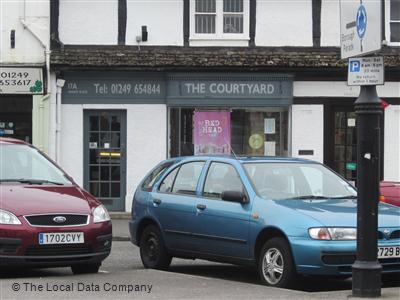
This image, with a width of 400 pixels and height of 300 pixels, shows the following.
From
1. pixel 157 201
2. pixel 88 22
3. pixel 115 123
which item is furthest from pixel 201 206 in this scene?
pixel 88 22

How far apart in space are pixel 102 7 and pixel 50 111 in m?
3.02

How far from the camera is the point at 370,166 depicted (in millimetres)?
7629

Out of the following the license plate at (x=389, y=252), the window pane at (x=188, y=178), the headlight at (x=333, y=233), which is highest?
the window pane at (x=188, y=178)

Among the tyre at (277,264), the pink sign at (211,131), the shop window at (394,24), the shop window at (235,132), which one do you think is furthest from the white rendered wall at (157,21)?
the tyre at (277,264)

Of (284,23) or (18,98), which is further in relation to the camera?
(284,23)

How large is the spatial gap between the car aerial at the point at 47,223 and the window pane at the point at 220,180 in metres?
1.38

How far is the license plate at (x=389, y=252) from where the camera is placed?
8.30 meters

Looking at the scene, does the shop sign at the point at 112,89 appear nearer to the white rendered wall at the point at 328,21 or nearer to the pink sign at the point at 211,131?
the pink sign at the point at 211,131

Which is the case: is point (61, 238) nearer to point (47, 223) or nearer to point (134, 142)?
point (47, 223)

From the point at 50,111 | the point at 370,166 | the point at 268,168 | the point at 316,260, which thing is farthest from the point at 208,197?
the point at 50,111

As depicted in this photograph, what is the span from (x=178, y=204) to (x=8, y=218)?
233 cm

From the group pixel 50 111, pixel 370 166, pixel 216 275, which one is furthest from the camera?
pixel 50 111

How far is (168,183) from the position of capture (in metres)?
10.7

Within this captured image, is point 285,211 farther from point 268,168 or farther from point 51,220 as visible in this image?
point 51,220
